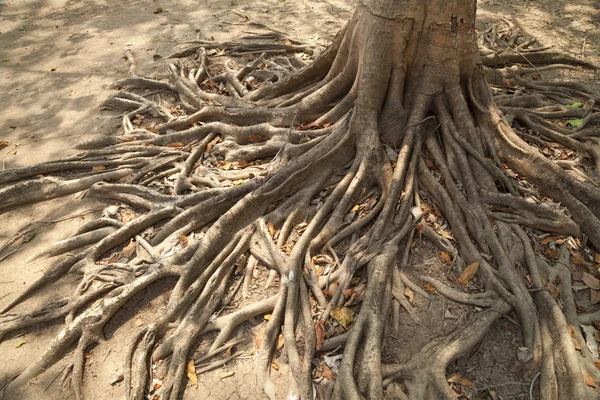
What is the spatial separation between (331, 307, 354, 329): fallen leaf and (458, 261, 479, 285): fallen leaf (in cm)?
92

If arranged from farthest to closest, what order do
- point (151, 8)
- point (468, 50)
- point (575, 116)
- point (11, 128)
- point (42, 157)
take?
point (151, 8) < point (11, 128) < point (42, 157) < point (575, 116) < point (468, 50)

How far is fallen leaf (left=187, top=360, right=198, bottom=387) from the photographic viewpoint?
2.86 meters

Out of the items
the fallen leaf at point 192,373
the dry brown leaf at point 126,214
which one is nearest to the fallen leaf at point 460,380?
the fallen leaf at point 192,373

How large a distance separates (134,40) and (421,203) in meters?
6.34

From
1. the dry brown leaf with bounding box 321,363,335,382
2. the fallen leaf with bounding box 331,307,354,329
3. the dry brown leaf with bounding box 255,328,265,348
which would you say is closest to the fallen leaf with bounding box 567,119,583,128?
the fallen leaf with bounding box 331,307,354,329

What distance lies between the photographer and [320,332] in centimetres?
293

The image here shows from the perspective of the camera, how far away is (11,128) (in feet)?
17.8

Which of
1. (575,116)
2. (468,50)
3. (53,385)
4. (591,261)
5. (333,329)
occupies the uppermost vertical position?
(468,50)

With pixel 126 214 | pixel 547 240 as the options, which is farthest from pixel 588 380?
pixel 126 214

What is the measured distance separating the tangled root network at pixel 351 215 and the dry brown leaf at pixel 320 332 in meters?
0.02

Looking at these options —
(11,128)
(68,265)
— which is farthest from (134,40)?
(68,265)

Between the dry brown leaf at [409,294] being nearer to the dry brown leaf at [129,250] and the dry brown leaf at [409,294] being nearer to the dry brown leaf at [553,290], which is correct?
the dry brown leaf at [553,290]

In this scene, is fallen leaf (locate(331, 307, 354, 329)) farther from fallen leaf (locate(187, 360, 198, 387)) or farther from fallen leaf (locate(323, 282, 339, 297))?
fallen leaf (locate(187, 360, 198, 387))

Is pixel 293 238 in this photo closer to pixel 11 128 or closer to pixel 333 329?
pixel 333 329
